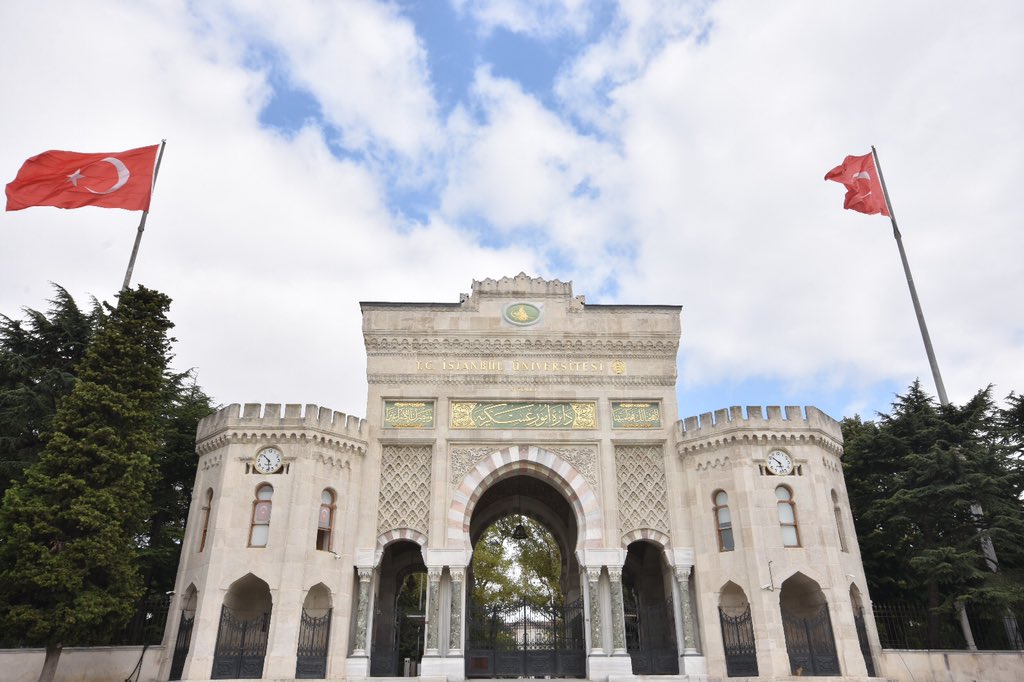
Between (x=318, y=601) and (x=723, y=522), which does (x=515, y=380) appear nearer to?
(x=723, y=522)

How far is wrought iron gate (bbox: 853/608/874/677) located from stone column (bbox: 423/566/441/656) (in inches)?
435

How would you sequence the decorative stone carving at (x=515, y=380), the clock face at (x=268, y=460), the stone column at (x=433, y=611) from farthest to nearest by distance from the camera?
the decorative stone carving at (x=515, y=380), the clock face at (x=268, y=460), the stone column at (x=433, y=611)

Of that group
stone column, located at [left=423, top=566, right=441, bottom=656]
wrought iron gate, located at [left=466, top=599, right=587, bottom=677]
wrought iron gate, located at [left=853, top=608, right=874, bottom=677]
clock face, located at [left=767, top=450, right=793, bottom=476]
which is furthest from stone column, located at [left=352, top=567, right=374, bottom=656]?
wrought iron gate, located at [left=853, top=608, right=874, bottom=677]

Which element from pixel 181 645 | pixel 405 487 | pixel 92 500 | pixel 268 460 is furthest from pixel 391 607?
pixel 92 500

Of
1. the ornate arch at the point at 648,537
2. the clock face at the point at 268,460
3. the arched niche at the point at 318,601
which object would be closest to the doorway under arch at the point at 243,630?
the arched niche at the point at 318,601

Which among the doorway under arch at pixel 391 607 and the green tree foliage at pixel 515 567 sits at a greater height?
the green tree foliage at pixel 515 567

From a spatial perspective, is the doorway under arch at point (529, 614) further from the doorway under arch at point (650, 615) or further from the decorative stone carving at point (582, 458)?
the doorway under arch at point (650, 615)

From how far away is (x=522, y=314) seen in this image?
73.7 feet

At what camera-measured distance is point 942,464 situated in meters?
19.5

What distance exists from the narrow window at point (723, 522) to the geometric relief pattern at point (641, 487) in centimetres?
146

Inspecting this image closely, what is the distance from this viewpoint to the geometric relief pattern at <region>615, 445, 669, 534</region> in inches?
797

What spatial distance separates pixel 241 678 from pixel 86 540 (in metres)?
5.01

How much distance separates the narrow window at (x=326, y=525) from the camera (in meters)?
18.9

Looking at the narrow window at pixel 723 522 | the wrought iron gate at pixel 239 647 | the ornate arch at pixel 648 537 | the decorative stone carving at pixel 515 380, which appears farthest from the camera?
the decorative stone carving at pixel 515 380
